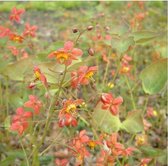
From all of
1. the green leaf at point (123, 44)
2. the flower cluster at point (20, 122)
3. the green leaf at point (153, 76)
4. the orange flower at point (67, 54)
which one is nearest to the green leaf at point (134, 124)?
the green leaf at point (153, 76)

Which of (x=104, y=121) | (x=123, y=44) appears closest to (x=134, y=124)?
(x=104, y=121)

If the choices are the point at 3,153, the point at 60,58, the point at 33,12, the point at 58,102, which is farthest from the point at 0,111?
the point at 33,12

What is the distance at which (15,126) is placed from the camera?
1.35 metres

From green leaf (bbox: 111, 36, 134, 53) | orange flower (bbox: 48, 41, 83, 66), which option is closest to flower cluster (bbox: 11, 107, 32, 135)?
orange flower (bbox: 48, 41, 83, 66)

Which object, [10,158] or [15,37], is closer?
[10,158]

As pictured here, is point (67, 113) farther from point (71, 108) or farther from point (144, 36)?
point (144, 36)

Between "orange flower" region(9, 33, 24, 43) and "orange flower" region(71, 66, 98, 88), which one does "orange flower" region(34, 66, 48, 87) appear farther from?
"orange flower" region(9, 33, 24, 43)

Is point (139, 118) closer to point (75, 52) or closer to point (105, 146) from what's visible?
point (105, 146)

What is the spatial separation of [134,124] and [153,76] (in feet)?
0.62

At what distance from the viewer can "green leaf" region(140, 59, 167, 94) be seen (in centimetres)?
157

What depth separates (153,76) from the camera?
1.58 meters

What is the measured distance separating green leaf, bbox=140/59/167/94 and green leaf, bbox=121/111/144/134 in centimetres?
10

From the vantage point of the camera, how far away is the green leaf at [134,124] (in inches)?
61.1

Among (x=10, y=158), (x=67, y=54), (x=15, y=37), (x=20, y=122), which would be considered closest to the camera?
(x=67, y=54)
